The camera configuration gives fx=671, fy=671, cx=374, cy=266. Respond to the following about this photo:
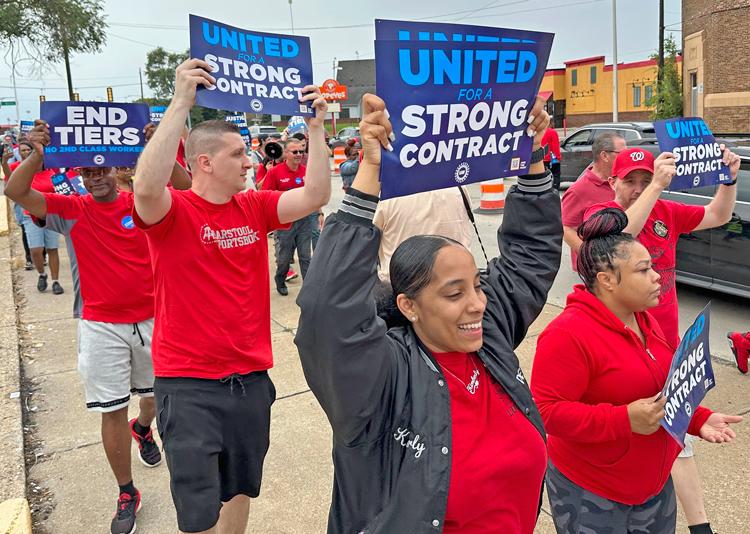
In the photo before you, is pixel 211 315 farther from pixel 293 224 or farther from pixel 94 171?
pixel 293 224

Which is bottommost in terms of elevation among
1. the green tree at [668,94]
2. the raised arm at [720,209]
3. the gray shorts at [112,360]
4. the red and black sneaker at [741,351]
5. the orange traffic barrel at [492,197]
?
the red and black sneaker at [741,351]

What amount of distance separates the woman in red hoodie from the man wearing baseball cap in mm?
542

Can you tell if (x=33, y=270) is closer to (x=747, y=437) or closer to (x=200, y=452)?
(x=200, y=452)

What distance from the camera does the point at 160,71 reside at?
68.8 metres

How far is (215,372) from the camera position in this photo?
2.87 meters

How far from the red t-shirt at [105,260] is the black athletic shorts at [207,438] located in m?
0.99

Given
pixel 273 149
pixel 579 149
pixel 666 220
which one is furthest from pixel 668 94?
pixel 666 220

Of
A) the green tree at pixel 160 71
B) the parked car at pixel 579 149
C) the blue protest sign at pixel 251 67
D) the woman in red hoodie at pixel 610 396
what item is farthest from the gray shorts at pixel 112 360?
the green tree at pixel 160 71

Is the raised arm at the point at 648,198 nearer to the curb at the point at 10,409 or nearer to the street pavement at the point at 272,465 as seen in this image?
the street pavement at the point at 272,465

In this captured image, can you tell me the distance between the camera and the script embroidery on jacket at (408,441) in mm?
1684

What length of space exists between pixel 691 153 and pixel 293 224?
202 inches

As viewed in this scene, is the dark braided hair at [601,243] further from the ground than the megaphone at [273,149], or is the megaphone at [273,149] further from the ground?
the megaphone at [273,149]

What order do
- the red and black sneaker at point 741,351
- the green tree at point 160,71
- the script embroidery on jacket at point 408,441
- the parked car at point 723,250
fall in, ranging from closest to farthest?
the script embroidery on jacket at point 408,441, the red and black sneaker at point 741,351, the parked car at point 723,250, the green tree at point 160,71

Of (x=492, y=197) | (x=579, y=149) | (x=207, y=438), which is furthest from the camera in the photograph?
(x=579, y=149)
